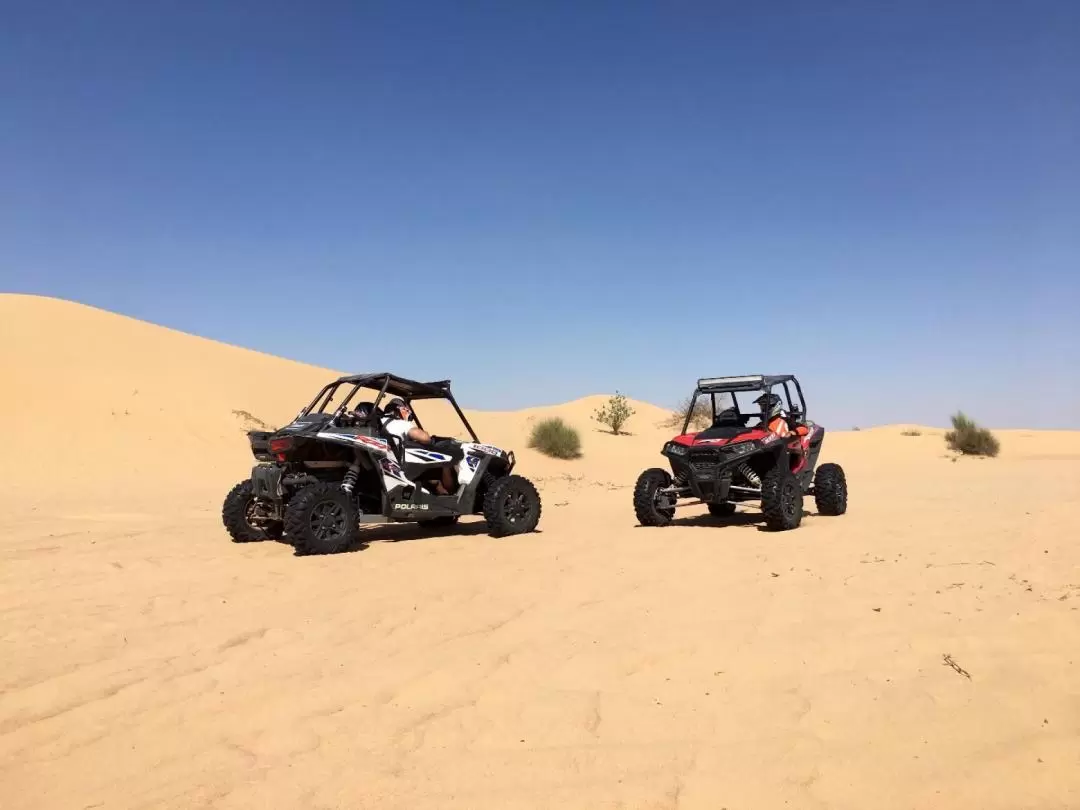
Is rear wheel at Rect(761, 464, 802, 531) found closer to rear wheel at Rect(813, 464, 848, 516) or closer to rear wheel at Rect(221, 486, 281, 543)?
rear wheel at Rect(813, 464, 848, 516)

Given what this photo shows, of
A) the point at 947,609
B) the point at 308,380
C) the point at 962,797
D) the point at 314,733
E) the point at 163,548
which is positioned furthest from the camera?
the point at 308,380

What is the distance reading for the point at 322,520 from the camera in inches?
313

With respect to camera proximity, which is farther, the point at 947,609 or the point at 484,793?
the point at 947,609

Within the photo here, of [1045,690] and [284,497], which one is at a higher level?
[284,497]

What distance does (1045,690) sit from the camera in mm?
3689

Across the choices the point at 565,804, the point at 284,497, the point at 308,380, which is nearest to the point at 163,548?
the point at 284,497

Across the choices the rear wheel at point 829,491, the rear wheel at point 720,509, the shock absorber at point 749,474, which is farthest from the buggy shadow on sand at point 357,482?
the rear wheel at point 829,491

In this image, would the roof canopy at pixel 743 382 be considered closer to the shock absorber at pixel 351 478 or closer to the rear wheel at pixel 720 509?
the rear wheel at pixel 720 509

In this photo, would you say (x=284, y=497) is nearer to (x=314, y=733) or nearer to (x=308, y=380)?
(x=314, y=733)

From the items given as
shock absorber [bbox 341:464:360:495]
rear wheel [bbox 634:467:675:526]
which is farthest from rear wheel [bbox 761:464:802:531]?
shock absorber [bbox 341:464:360:495]

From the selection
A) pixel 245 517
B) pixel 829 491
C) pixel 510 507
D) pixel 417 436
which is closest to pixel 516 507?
pixel 510 507

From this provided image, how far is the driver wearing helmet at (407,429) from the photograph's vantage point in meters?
8.86

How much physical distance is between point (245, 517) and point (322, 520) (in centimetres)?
138

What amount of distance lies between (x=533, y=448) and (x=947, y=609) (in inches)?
859
